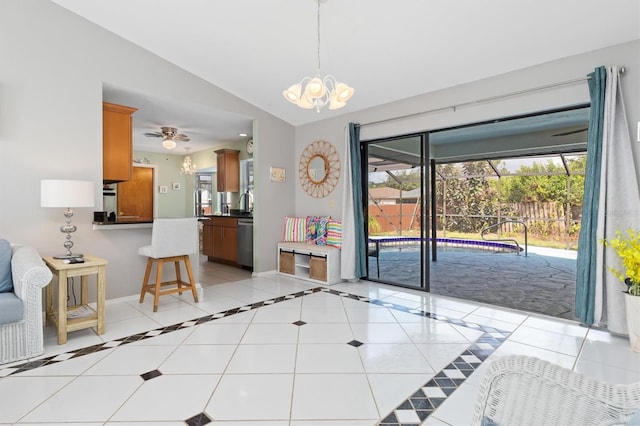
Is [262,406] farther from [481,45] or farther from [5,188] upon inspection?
[481,45]

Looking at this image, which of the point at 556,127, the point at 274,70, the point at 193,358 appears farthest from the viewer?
the point at 556,127

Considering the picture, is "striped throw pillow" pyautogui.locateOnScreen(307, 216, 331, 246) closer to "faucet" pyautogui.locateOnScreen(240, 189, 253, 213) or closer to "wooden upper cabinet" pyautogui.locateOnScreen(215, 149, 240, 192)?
"faucet" pyautogui.locateOnScreen(240, 189, 253, 213)

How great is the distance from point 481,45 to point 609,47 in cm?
104

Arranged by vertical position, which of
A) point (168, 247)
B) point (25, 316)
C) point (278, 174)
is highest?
point (278, 174)

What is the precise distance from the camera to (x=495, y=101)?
11.7ft

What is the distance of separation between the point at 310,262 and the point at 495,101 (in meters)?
3.12

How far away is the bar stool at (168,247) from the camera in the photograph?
11.5 feet

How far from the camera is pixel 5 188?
10.1ft

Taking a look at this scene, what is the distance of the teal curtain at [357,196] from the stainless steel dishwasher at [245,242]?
6.29 ft

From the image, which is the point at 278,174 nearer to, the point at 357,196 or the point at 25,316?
the point at 357,196

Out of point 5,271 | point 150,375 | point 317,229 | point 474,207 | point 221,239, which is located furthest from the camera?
point 474,207

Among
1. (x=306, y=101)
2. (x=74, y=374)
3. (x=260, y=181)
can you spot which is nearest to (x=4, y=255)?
(x=74, y=374)

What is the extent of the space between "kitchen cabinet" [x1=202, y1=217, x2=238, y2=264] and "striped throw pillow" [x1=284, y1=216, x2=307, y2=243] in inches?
41.7

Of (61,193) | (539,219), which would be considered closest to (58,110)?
(61,193)
